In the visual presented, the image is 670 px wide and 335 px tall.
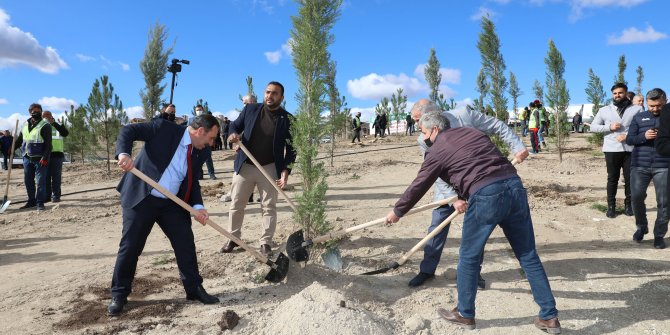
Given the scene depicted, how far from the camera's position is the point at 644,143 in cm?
515

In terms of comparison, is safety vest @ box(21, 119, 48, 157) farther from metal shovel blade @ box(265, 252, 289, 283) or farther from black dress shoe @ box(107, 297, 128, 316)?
metal shovel blade @ box(265, 252, 289, 283)

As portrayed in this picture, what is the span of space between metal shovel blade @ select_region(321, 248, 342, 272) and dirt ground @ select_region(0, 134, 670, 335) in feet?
0.34

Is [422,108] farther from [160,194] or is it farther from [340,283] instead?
[160,194]

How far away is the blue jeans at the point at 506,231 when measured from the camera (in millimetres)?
3029

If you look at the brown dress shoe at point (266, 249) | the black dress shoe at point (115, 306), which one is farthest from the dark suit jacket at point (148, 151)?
the brown dress shoe at point (266, 249)

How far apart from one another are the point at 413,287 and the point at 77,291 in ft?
10.4

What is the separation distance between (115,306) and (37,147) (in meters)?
5.93

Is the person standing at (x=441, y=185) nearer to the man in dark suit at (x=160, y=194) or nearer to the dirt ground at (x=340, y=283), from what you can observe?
the dirt ground at (x=340, y=283)

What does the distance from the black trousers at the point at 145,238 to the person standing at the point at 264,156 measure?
1.23 meters

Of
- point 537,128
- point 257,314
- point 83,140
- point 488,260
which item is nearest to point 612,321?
point 488,260

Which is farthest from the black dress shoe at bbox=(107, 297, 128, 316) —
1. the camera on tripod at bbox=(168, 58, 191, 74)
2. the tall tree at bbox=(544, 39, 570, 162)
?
the tall tree at bbox=(544, 39, 570, 162)

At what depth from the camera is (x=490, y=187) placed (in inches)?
119

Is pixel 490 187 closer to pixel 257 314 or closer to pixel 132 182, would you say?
pixel 257 314

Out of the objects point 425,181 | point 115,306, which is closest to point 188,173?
point 115,306
